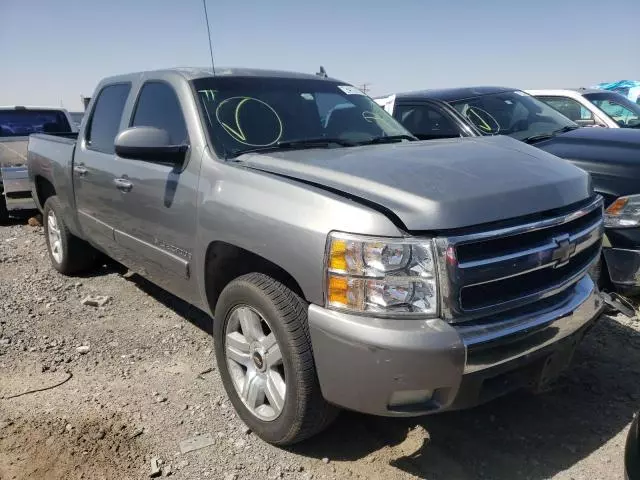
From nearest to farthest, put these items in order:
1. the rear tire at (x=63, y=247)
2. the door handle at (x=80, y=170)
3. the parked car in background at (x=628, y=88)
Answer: the door handle at (x=80, y=170)
the rear tire at (x=63, y=247)
the parked car in background at (x=628, y=88)

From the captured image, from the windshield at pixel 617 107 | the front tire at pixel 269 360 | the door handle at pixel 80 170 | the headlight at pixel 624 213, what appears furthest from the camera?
the windshield at pixel 617 107

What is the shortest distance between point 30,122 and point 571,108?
804 cm

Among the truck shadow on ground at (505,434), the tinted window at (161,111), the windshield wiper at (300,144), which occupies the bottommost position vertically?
the truck shadow on ground at (505,434)

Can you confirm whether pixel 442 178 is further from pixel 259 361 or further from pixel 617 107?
pixel 617 107

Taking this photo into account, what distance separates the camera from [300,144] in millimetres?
3287

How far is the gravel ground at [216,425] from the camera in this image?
261 cm

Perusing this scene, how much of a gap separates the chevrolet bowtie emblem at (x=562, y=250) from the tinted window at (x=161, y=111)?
2098mm

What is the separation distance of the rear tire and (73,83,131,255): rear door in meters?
0.65

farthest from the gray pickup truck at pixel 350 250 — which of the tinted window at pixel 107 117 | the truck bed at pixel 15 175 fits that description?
the truck bed at pixel 15 175

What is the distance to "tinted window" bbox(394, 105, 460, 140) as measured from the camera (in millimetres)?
5609

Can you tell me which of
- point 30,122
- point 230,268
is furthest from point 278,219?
point 30,122

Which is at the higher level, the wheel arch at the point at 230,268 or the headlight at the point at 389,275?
the headlight at the point at 389,275

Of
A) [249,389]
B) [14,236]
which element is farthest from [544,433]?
[14,236]

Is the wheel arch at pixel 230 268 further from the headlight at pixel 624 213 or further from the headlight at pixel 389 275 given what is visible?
the headlight at pixel 624 213
